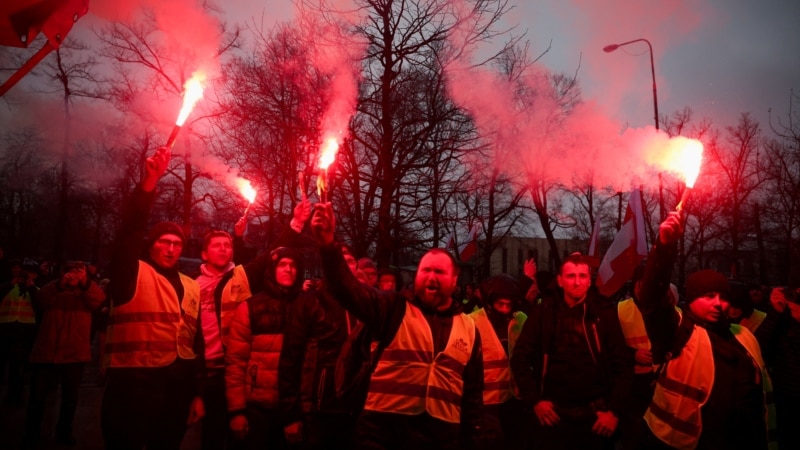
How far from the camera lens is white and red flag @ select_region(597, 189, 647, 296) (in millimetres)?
8281

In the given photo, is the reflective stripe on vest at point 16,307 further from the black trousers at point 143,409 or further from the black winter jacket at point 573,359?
the black winter jacket at point 573,359

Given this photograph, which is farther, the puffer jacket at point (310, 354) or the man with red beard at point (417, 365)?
the puffer jacket at point (310, 354)

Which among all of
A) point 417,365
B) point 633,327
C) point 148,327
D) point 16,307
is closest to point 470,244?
point 633,327

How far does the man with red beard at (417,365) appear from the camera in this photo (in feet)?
11.0

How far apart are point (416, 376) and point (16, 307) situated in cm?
830

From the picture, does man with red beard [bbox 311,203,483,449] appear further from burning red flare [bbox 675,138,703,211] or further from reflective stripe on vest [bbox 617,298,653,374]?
reflective stripe on vest [bbox 617,298,653,374]

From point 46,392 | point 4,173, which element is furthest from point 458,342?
point 4,173

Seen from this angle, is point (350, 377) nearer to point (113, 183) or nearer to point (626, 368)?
point (626, 368)

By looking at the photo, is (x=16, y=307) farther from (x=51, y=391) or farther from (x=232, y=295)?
(x=232, y=295)

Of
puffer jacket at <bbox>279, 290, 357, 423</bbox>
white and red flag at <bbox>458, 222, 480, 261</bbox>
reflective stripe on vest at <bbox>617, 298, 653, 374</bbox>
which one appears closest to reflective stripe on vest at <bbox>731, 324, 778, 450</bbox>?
reflective stripe on vest at <bbox>617, 298, 653, 374</bbox>

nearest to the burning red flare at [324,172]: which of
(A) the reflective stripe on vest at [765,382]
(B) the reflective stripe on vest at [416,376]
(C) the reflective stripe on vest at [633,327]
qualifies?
(B) the reflective stripe on vest at [416,376]

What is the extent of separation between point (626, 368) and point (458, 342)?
1708 millimetres

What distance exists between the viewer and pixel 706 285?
4363 mm

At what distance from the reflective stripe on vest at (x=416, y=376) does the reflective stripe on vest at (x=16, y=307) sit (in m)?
7.92
